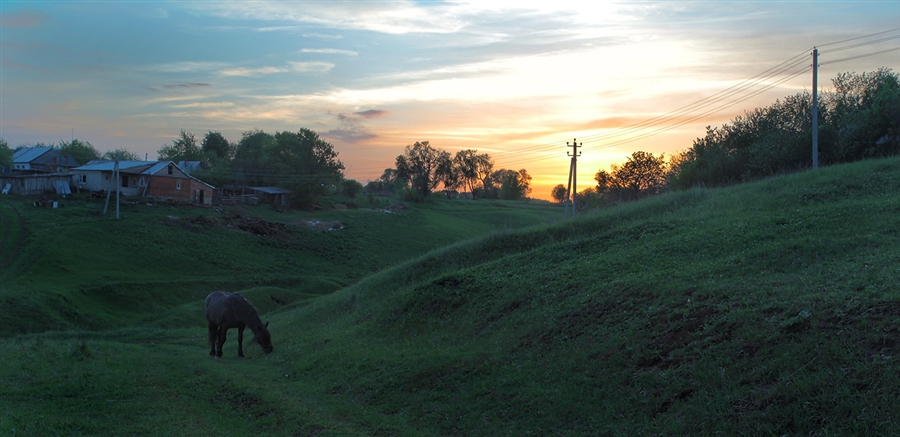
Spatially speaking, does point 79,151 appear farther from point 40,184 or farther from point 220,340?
point 220,340

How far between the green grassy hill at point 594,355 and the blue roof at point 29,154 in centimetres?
10492

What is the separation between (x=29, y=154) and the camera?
10638 centimetres

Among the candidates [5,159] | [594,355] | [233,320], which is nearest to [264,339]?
[233,320]

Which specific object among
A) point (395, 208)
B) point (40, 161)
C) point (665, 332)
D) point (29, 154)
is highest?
point (29, 154)

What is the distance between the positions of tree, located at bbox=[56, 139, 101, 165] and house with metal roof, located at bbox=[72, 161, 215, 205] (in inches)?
1788

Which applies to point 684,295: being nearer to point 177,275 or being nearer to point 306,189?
point 177,275

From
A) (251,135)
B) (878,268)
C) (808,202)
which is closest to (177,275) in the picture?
(808,202)

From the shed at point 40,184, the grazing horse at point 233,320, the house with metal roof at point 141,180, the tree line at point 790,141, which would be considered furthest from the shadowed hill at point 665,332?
the shed at point 40,184

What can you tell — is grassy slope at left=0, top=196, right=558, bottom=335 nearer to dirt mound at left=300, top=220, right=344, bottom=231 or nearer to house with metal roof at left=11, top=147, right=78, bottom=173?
dirt mound at left=300, top=220, right=344, bottom=231

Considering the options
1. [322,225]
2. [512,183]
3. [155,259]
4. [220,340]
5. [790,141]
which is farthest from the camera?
[512,183]

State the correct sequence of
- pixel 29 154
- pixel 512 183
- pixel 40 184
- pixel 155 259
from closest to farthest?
1. pixel 155 259
2. pixel 40 184
3. pixel 29 154
4. pixel 512 183

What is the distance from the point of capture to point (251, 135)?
13812cm

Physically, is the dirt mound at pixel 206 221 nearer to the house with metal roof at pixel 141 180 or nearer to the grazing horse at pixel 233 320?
the house with metal roof at pixel 141 180

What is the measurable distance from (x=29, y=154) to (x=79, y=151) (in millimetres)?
11393
